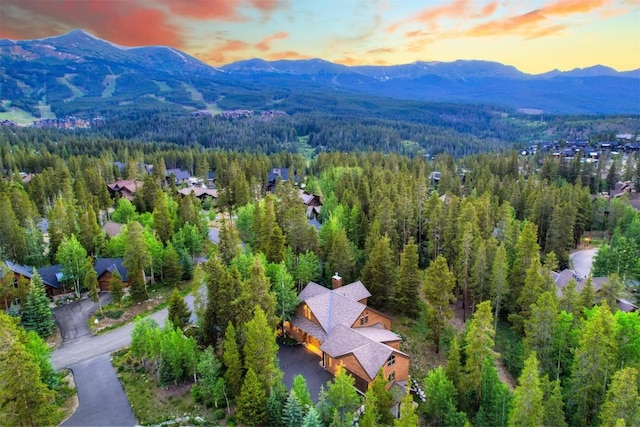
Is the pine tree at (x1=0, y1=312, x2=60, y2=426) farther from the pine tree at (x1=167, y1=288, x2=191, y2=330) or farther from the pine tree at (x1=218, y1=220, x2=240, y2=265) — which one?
the pine tree at (x1=218, y1=220, x2=240, y2=265)

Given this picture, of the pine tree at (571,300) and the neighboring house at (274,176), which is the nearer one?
the pine tree at (571,300)

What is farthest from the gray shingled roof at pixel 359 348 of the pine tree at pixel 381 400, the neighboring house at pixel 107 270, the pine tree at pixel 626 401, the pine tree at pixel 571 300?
the neighboring house at pixel 107 270

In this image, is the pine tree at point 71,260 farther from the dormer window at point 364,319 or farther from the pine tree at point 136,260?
the dormer window at point 364,319

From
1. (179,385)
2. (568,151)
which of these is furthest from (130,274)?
(568,151)

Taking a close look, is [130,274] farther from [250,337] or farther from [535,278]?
[535,278]

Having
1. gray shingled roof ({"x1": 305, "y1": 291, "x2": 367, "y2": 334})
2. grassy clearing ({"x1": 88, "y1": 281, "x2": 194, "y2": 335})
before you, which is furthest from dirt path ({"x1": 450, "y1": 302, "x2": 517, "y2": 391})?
grassy clearing ({"x1": 88, "y1": 281, "x2": 194, "y2": 335})
